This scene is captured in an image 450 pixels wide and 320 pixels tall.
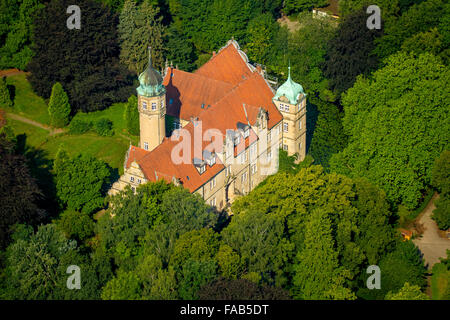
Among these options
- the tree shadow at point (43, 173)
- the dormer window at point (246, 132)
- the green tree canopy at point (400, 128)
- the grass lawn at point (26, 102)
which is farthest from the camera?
the grass lawn at point (26, 102)

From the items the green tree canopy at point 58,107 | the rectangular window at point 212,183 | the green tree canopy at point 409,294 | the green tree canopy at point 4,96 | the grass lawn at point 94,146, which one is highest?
the green tree canopy at point 4,96

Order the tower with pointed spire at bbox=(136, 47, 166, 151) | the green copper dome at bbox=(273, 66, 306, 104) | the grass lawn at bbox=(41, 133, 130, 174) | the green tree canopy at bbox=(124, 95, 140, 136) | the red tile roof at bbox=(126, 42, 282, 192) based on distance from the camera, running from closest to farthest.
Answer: the red tile roof at bbox=(126, 42, 282, 192), the tower with pointed spire at bbox=(136, 47, 166, 151), the green copper dome at bbox=(273, 66, 306, 104), the grass lawn at bbox=(41, 133, 130, 174), the green tree canopy at bbox=(124, 95, 140, 136)

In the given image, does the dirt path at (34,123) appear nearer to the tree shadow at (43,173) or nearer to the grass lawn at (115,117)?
the tree shadow at (43,173)

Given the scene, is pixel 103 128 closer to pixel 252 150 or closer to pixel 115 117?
pixel 115 117

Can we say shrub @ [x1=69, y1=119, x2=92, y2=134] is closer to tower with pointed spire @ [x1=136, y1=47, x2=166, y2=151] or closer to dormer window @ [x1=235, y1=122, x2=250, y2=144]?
tower with pointed spire @ [x1=136, y1=47, x2=166, y2=151]

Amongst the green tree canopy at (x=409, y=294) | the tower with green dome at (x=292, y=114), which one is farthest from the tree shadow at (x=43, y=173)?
the green tree canopy at (x=409, y=294)

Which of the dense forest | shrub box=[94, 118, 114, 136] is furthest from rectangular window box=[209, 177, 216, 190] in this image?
shrub box=[94, 118, 114, 136]
